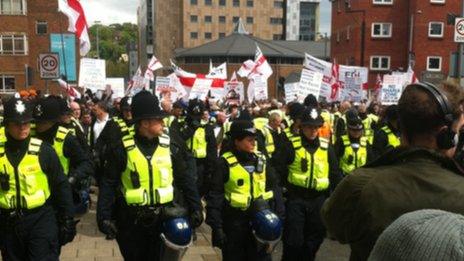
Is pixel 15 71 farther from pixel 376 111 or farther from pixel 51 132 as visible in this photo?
pixel 51 132

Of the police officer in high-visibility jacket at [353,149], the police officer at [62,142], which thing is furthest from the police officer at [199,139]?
the police officer at [62,142]

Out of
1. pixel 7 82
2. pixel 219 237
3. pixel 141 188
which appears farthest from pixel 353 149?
pixel 7 82

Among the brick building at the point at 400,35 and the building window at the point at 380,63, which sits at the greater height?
the brick building at the point at 400,35

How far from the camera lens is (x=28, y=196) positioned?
209 inches

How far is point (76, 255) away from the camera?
790cm

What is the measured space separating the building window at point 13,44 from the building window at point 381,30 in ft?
103

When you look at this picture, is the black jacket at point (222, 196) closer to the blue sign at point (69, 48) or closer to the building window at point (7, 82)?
the blue sign at point (69, 48)

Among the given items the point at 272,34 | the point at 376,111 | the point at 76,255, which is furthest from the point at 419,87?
the point at 272,34

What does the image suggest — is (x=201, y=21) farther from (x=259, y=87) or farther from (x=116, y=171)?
(x=116, y=171)

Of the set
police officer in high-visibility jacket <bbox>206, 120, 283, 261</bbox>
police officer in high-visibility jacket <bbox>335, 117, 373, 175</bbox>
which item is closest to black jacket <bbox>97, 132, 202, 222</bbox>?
police officer in high-visibility jacket <bbox>206, 120, 283, 261</bbox>

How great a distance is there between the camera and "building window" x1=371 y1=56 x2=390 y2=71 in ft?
170

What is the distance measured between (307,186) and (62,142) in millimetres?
3015

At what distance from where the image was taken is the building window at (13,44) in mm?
51500

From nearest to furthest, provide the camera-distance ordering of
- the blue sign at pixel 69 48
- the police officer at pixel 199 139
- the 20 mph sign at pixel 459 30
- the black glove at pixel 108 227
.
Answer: the black glove at pixel 108 227
the police officer at pixel 199 139
the 20 mph sign at pixel 459 30
the blue sign at pixel 69 48
